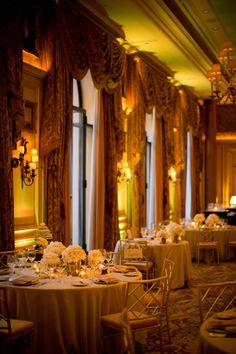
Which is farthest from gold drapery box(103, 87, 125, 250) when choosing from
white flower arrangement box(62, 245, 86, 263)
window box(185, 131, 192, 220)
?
window box(185, 131, 192, 220)

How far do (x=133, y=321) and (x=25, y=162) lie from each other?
3.09 m

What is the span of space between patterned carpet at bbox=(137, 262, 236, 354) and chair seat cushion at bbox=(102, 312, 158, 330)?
1.51 feet

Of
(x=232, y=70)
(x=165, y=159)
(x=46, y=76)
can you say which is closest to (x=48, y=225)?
(x=46, y=76)

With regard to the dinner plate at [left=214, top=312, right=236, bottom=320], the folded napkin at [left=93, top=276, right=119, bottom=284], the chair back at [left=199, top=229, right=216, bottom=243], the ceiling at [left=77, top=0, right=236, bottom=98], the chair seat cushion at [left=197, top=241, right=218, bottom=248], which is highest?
the ceiling at [left=77, top=0, right=236, bottom=98]

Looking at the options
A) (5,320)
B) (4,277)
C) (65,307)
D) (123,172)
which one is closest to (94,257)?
(65,307)

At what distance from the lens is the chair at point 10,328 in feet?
14.0

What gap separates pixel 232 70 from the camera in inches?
356

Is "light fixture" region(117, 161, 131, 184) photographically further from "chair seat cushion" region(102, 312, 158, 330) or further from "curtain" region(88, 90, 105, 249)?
"chair seat cushion" region(102, 312, 158, 330)

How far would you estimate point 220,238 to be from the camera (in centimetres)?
1167

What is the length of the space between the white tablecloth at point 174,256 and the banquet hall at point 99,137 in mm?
18

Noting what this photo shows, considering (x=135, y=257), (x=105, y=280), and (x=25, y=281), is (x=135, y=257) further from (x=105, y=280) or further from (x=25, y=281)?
(x=25, y=281)

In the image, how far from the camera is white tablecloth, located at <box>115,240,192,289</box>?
8.58 m

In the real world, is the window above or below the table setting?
above

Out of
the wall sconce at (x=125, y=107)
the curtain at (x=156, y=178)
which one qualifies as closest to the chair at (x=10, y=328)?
the wall sconce at (x=125, y=107)
